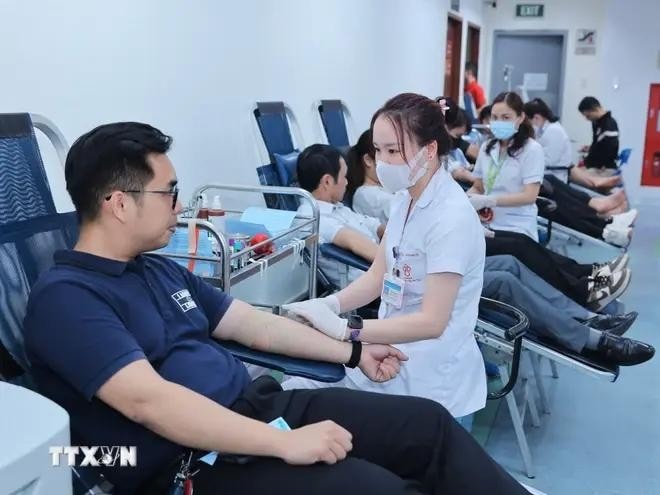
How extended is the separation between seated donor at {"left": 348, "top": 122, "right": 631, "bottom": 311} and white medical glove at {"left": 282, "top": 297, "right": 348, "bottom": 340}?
1305 mm

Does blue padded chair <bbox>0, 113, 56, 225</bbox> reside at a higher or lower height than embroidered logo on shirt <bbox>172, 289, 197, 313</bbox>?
higher

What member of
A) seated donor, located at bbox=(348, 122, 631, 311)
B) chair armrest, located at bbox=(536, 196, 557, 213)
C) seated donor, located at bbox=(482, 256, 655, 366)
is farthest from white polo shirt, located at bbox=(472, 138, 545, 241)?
seated donor, located at bbox=(482, 256, 655, 366)

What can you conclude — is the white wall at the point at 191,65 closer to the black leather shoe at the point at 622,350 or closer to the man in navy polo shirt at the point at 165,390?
the man in navy polo shirt at the point at 165,390

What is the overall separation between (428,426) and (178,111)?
2.02 metres

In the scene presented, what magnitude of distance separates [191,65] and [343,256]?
1095mm

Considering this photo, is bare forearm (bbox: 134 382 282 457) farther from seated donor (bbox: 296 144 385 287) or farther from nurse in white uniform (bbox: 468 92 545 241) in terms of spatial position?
nurse in white uniform (bbox: 468 92 545 241)

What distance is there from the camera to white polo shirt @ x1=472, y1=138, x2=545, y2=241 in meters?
3.65

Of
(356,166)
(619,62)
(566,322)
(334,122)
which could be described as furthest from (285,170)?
(619,62)

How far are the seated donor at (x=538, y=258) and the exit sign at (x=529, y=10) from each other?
7078 mm

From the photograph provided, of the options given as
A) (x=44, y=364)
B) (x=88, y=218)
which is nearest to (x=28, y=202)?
(x=88, y=218)

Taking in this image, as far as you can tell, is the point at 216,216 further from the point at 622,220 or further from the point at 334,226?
the point at 622,220

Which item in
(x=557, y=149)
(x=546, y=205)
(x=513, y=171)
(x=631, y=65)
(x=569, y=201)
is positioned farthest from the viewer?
(x=631, y=65)

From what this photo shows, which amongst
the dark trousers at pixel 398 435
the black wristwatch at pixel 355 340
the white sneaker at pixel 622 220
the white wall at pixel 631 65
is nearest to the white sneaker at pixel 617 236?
the white sneaker at pixel 622 220

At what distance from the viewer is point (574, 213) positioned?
15.5 feet
